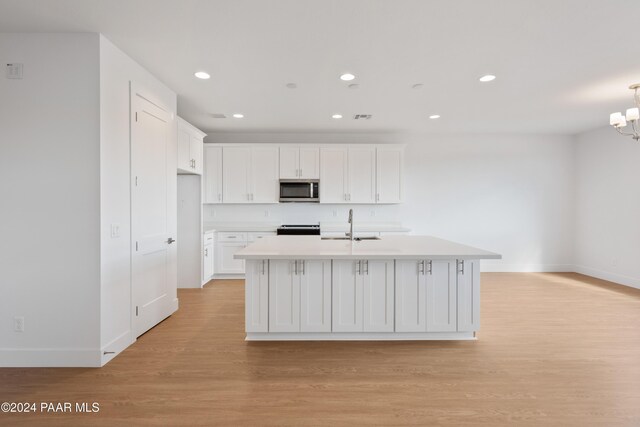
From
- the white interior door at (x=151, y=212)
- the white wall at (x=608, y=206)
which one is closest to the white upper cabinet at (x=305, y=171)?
the white interior door at (x=151, y=212)

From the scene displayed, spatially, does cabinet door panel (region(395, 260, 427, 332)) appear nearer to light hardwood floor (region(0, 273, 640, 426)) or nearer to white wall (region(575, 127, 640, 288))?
light hardwood floor (region(0, 273, 640, 426))

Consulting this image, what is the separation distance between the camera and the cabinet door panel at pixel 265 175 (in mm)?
5590

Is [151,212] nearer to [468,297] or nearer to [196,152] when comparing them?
[196,152]

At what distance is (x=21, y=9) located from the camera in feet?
7.11

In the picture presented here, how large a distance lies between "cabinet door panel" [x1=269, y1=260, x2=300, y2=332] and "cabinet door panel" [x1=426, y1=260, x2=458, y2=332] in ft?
4.13

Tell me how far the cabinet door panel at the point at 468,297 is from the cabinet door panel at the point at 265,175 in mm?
3575

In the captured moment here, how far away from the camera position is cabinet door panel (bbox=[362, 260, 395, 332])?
9.55 feet

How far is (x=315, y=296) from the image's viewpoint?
2.90 meters

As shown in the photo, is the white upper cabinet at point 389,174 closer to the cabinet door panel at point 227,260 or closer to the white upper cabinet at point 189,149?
the cabinet door panel at point 227,260

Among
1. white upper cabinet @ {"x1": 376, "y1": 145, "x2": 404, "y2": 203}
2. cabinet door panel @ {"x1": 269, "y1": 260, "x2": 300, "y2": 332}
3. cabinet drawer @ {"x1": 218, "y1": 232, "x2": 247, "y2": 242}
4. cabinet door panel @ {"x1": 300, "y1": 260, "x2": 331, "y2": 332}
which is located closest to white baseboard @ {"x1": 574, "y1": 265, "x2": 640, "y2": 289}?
white upper cabinet @ {"x1": 376, "y1": 145, "x2": 404, "y2": 203}

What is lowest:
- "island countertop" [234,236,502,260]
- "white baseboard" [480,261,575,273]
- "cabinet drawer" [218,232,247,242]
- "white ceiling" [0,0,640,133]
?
"white baseboard" [480,261,575,273]

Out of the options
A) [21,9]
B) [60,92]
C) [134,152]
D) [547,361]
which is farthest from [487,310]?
[21,9]

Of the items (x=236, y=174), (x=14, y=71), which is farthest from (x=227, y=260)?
(x=14, y=71)

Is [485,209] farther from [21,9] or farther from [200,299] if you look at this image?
[21,9]
